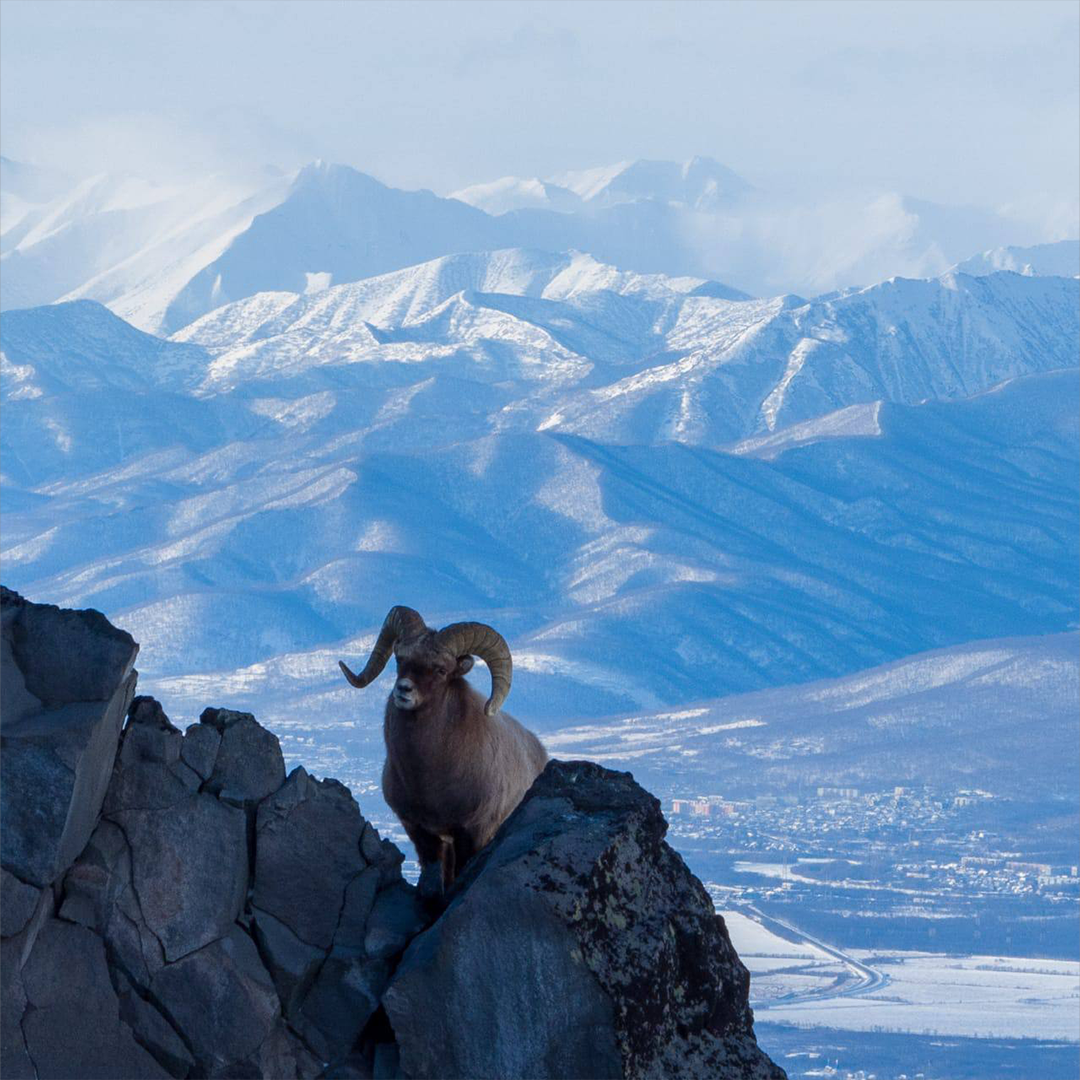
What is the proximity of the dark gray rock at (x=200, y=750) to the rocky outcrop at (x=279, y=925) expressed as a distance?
0.02m

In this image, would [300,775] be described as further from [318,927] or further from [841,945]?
[841,945]

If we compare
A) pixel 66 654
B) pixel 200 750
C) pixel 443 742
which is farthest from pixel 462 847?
pixel 66 654

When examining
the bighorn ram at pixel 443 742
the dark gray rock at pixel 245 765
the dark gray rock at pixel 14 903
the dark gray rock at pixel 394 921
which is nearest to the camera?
the dark gray rock at pixel 14 903

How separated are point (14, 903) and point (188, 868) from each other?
144 cm

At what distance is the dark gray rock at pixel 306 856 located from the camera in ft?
51.1

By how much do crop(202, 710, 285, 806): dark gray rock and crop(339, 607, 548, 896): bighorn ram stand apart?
0.89 m

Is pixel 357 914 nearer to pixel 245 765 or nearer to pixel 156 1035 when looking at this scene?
pixel 245 765

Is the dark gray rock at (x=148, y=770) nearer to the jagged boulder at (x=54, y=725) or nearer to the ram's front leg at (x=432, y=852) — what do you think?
the jagged boulder at (x=54, y=725)

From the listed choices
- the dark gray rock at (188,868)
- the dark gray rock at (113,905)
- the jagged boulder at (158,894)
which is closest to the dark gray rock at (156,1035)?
the jagged boulder at (158,894)

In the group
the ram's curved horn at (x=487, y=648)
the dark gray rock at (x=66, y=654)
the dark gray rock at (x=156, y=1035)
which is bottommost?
the dark gray rock at (x=156, y=1035)

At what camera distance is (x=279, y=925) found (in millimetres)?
15531

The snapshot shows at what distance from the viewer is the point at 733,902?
162 meters

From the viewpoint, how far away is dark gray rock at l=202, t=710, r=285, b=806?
15.6 meters

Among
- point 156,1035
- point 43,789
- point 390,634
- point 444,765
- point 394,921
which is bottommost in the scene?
point 156,1035
